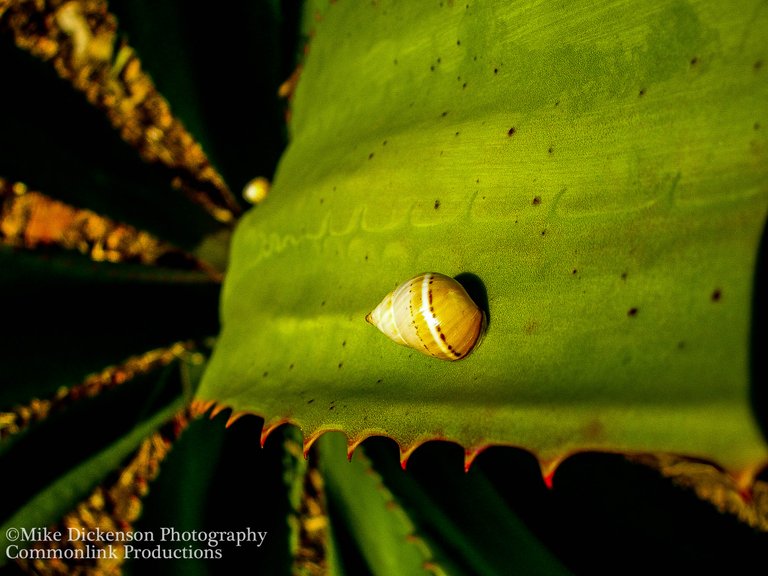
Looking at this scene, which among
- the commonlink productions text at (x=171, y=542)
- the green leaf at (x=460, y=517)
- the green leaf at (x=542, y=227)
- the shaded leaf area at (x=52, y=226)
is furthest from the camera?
the shaded leaf area at (x=52, y=226)

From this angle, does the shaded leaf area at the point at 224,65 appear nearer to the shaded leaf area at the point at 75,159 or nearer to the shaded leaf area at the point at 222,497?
the shaded leaf area at the point at 75,159

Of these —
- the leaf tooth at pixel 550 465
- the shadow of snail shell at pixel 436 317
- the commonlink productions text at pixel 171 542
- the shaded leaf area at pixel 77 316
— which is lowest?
the commonlink productions text at pixel 171 542

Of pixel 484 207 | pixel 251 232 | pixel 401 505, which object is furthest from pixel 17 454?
pixel 484 207

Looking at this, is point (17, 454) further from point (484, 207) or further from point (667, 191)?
point (667, 191)

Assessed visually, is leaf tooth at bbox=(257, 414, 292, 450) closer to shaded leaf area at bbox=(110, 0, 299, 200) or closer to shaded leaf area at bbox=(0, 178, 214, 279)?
shaded leaf area at bbox=(110, 0, 299, 200)

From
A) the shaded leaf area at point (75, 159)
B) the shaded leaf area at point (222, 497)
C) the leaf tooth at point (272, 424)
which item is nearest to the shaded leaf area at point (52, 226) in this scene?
the shaded leaf area at point (75, 159)

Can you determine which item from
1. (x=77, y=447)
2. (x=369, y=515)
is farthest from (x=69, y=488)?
(x=369, y=515)

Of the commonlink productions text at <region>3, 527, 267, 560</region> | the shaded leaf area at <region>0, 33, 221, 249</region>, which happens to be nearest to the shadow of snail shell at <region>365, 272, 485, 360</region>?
the commonlink productions text at <region>3, 527, 267, 560</region>
